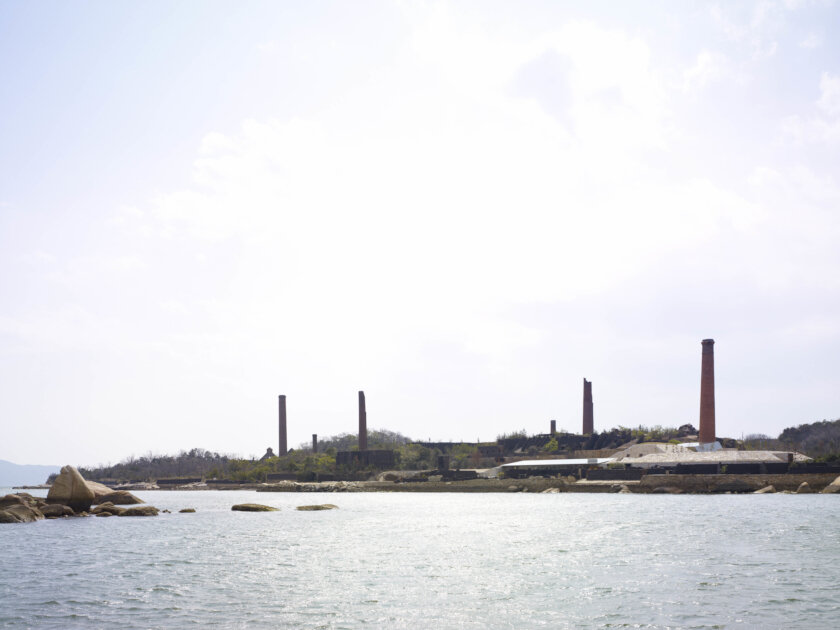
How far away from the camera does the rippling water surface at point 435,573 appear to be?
22.6m

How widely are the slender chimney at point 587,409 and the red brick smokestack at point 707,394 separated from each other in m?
29.7

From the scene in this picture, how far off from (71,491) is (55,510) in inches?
73.2

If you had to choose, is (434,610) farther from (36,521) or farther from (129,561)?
(36,521)

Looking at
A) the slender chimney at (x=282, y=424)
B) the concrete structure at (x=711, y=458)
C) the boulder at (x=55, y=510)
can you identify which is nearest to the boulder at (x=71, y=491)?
the boulder at (x=55, y=510)

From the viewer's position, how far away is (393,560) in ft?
117

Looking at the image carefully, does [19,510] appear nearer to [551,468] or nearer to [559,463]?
[551,468]

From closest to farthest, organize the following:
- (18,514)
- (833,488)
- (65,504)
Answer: (18,514) < (65,504) < (833,488)

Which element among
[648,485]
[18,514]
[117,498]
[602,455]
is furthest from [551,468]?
[18,514]

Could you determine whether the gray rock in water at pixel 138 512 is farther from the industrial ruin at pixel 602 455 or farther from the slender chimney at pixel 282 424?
the slender chimney at pixel 282 424

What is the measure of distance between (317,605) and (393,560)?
38.2 ft

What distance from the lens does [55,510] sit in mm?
64625

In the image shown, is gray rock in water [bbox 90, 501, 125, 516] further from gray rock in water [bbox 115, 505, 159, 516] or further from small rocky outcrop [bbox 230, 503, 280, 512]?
small rocky outcrop [bbox 230, 503, 280, 512]

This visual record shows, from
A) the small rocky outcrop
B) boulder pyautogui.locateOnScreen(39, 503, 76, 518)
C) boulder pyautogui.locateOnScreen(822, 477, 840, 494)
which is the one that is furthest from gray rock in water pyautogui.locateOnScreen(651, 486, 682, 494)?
boulder pyautogui.locateOnScreen(39, 503, 76, 518)

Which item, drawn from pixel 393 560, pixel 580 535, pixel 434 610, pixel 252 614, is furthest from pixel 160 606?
pixel 580 535
